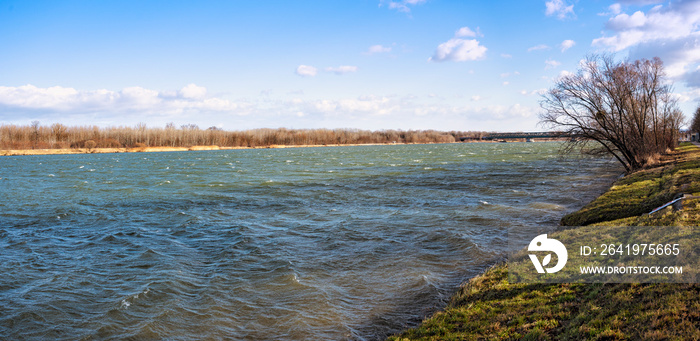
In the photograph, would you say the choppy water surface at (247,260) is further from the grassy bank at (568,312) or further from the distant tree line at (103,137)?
the distant tree line at (103,137)

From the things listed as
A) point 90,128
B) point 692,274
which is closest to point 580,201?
point 692,274

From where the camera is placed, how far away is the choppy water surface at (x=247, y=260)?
30.8ft

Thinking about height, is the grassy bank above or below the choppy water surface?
above

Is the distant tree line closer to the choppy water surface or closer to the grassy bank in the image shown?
the choppy water surface

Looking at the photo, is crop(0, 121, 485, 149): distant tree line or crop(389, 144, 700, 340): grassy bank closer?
crop(389, 144, 700, 340): grassy bank

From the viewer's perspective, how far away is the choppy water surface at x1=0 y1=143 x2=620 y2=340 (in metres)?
9.39

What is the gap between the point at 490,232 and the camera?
16.6 m

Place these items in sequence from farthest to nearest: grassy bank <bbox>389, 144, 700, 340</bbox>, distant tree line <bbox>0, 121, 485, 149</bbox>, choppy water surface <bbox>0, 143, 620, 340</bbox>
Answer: distant tree line <bbox>0, 121, 485, 149</bbox>, choppy water surface <bbox>0, 143, 620, 340</bbox>, grassy bank <bbox>389, 144, 700, 340</bbox>

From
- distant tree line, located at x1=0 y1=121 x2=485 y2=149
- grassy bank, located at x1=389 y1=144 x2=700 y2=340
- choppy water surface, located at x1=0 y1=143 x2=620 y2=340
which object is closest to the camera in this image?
grassy bank, located at x1=389 y1=144 x2=700 y2=340

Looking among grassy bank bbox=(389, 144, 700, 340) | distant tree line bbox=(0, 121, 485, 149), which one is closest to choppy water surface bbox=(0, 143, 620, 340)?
grassy bank bbox=(389, 144, 700, 340)

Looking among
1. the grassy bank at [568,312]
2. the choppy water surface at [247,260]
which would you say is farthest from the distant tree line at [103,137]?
the grassy bank at [568,312]

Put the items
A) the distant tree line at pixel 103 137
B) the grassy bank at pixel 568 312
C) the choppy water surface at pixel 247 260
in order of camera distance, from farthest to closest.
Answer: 1. the distant tree line at pixel 103 137
2. the choppy water surface at pixel 247 260
3. the grassy bank at pixel 568 312

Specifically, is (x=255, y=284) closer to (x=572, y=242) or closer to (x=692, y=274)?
(x=572, y=242)

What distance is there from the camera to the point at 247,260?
44.9 feet
